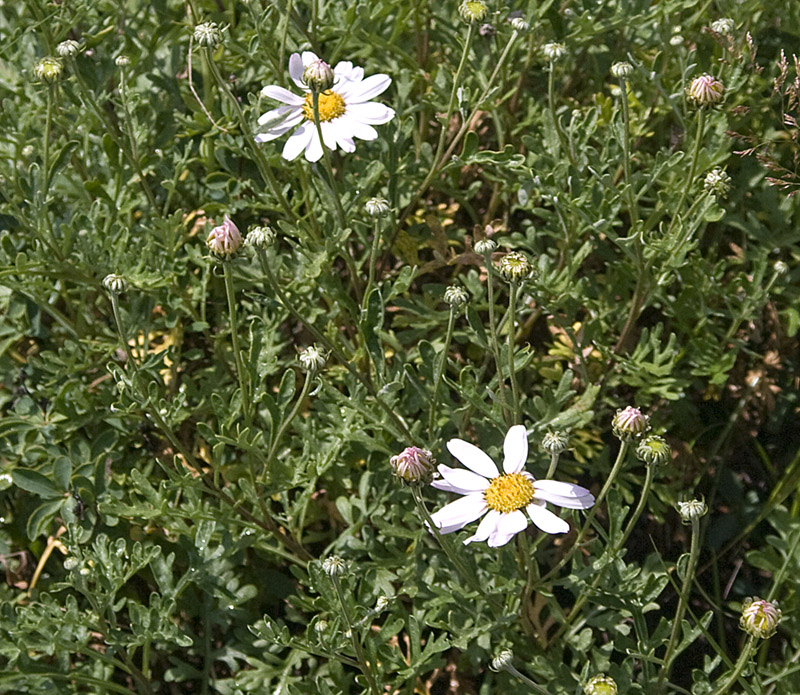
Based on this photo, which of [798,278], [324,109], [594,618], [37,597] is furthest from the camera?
[798,278]

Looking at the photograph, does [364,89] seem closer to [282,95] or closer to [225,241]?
[282,95]

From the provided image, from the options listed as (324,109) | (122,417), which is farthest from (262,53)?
(122,417)

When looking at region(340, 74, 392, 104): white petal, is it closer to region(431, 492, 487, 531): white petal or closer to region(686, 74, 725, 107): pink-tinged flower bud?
region(686, 74, 725, 107): pink-tinged flower bud

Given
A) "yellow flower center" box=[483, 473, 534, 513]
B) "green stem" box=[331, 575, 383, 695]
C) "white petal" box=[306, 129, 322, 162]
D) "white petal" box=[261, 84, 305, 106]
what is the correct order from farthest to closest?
"white petal" box=[261, 84, 305, 106]
"white petal" box=[306, 129, 322, 162]
"yellow flower center" box=[483, 473, 534, 513]
"green stem" box=[331, 575, 383, 695]

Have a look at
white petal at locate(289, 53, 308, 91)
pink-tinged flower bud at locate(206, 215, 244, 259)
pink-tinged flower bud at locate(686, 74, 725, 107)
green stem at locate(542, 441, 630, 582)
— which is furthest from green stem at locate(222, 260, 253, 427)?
pink-tinged flower bud at locate(686, 74, 725, 107)

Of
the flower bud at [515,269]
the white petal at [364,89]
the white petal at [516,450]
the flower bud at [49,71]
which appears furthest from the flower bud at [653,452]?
the flower bud at [49,71]

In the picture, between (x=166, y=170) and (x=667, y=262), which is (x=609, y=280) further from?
(x=166, y=170)

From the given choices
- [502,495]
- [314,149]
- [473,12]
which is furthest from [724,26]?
[502,495]
